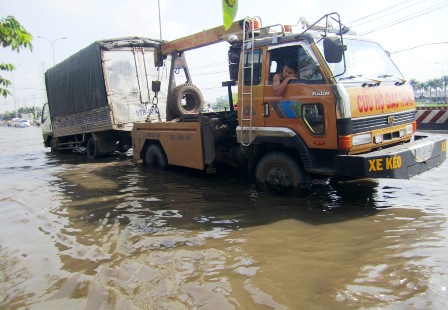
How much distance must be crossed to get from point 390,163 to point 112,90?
8.19 meters

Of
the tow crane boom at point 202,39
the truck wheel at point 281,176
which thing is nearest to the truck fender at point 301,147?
the truck wheel at point 281,176

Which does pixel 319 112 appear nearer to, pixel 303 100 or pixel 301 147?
pixel 303 100

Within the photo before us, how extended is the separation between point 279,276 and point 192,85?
6242 mm

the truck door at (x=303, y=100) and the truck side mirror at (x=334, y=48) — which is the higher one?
the truck side mirror at (x=334, y=48)

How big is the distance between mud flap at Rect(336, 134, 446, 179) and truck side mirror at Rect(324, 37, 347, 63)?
119cm

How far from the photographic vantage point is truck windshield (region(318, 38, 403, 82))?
16.0ft

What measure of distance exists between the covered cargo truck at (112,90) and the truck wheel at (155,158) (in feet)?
5.04

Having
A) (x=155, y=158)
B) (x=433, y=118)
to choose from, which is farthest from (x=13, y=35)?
(x=433, y=118)

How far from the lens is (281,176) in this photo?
5.44 metres

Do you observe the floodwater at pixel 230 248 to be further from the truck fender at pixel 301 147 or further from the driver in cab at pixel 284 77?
the driver in cab at pixel 284 77

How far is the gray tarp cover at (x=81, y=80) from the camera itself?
10.6 metres

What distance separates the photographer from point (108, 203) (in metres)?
6.02

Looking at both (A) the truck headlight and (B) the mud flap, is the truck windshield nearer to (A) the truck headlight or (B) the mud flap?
(A) the truck headlight

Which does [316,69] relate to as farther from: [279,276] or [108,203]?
[108,203]
